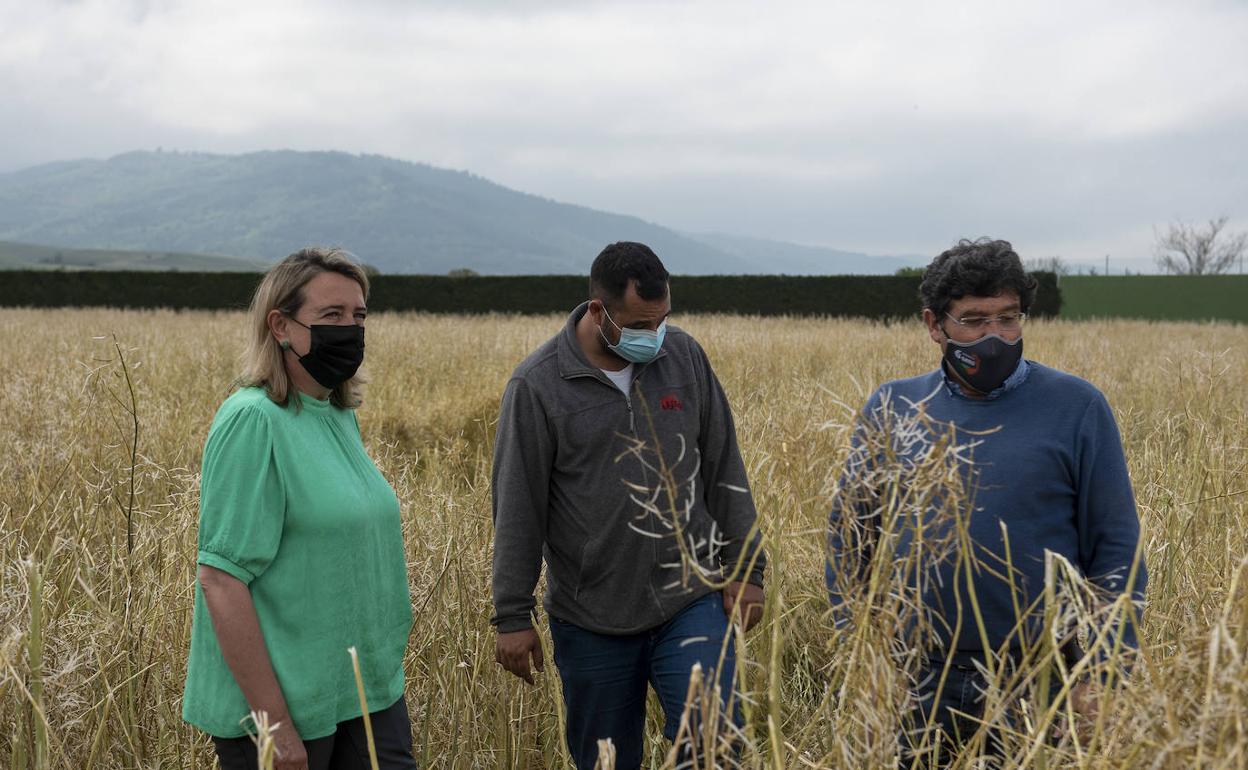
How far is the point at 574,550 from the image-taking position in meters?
2.76

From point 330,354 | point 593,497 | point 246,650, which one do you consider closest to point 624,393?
point 593,497

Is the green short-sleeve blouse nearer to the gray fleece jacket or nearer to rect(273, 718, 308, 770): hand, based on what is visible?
rect(273, 718, 308, 770): hand

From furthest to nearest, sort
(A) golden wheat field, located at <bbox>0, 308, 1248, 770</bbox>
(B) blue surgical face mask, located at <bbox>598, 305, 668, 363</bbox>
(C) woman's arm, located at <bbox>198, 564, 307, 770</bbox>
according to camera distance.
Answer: (B) blue surgical face mask, located at <bbox>598, 305, 668, 363</bbox> → (C) woman's arm, located at <bbox>198, 564, 307, 770</bbox> → (A) golden wheat field, located at <bbox>0, 308, 1248, 770</bbox>

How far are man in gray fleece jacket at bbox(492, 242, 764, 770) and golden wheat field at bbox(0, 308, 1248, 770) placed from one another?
0.76ft

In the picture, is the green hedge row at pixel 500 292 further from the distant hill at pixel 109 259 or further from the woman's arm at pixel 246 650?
the distant hill at pixel 109 259

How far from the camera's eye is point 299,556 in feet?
6.92

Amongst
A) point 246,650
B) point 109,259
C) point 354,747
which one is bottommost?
point 354,747

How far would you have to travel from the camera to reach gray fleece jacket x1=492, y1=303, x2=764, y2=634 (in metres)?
2.68

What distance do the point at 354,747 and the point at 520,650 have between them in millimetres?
564

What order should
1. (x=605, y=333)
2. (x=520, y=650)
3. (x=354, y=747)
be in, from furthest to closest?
1. (x=605, y=333)
2. (x=520, y=650)
3. (x=354, y=747)

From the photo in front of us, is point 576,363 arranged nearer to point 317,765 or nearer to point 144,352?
point 317,765

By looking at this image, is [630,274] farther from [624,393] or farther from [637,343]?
[624,393]

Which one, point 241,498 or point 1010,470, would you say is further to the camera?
point 1010,470

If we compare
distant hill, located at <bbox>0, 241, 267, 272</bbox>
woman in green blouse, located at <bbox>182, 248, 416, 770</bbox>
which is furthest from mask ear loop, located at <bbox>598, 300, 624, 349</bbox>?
distant hill, located at <bbox>0, 241, 267, 272</bbox>
